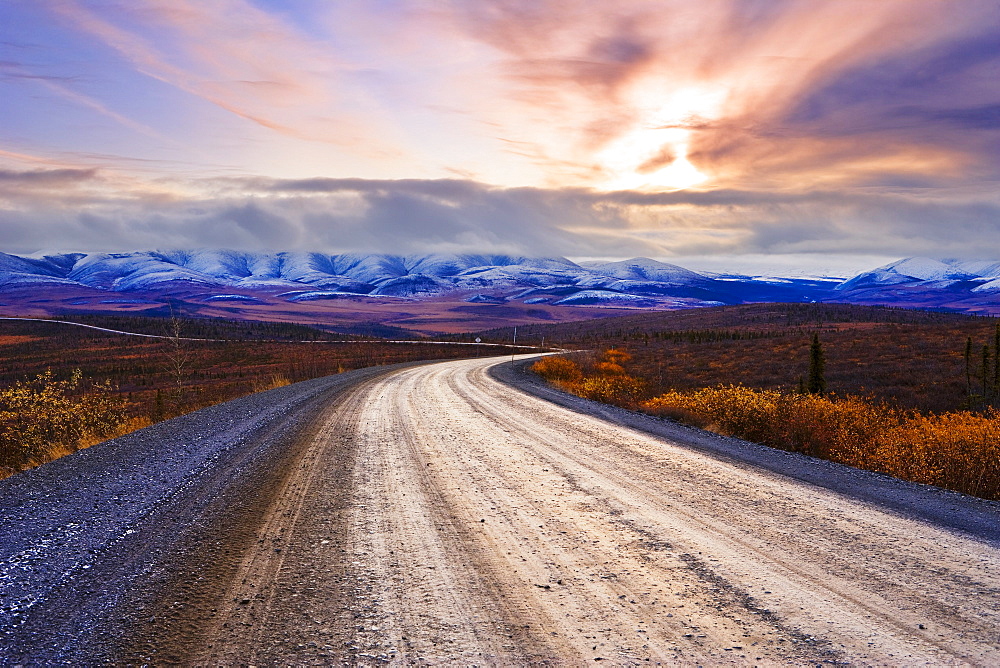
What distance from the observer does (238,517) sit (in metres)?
5.96

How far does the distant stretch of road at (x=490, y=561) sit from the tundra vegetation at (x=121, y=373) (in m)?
4.14

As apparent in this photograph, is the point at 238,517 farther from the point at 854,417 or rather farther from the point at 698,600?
the point at 854,417

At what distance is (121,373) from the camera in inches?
1789

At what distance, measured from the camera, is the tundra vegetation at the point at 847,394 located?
27.1 feet

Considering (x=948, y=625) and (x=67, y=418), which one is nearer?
(x=948, y=625)

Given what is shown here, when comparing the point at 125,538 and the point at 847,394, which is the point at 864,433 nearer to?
the point at 847,394

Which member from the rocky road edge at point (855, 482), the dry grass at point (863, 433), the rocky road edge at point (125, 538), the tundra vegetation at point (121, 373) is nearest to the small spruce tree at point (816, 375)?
the dry grass at point (863, 433)

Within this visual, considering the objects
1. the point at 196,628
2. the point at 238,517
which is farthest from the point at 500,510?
the point at 196,628

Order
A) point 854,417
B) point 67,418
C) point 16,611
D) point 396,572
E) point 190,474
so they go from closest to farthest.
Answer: point 16,611 → point 396,572 → point 190,474 → point 854,417 → point 67,418

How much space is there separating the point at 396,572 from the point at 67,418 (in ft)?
40.7

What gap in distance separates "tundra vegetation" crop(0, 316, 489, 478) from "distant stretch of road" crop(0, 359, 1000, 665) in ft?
13.6

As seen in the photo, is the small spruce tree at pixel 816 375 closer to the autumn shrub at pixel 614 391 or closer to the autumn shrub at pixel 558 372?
the autumn shrub at pixel 614 391

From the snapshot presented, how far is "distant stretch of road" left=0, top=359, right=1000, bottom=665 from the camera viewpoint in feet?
11.4

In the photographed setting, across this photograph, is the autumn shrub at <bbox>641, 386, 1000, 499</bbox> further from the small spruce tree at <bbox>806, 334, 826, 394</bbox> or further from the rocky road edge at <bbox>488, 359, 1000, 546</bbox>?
the small spruce tree at <bbox>806, 334, 826, 394</bbox>
